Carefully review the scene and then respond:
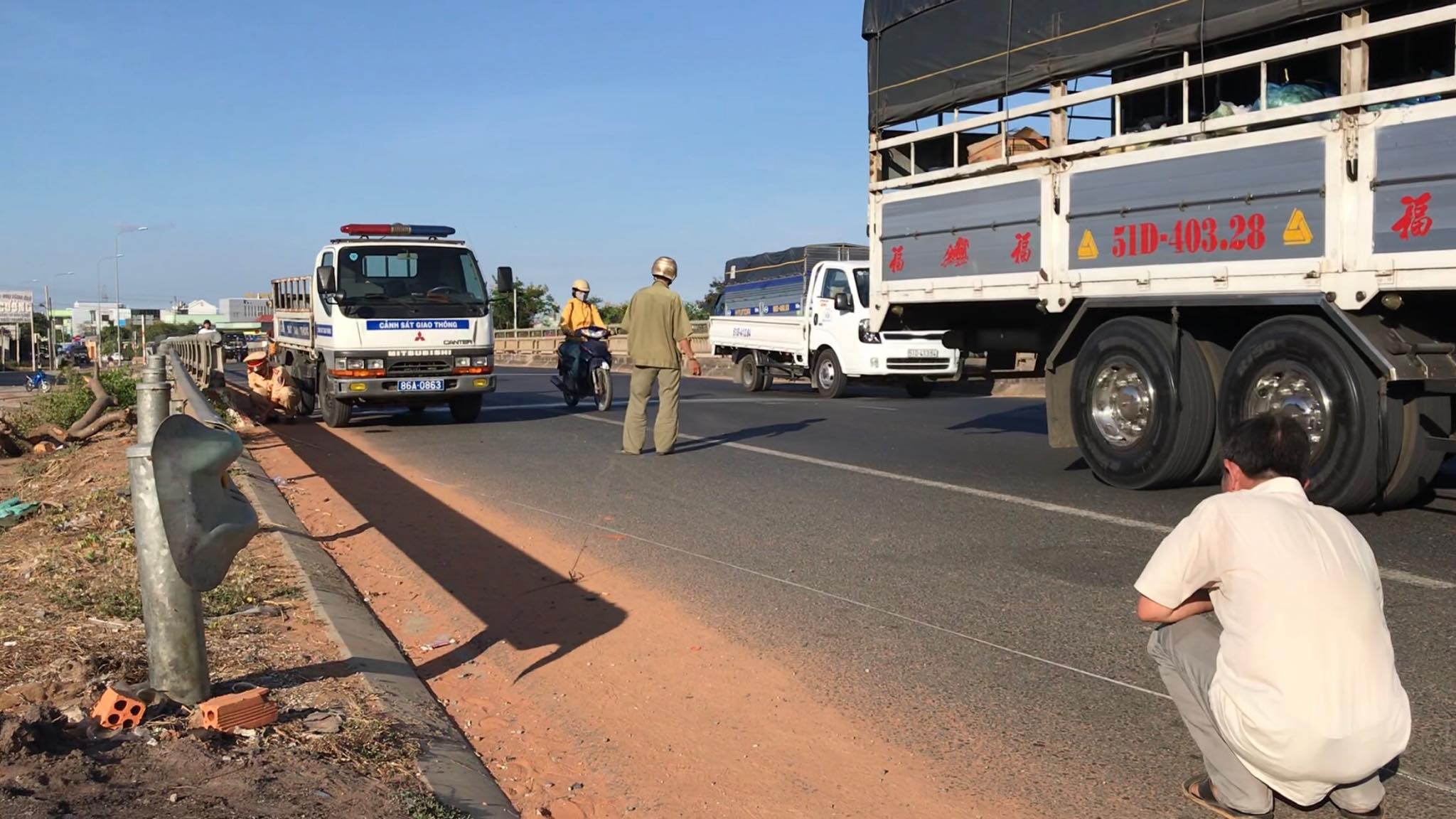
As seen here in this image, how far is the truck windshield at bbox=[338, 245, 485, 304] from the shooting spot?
15.2 metres

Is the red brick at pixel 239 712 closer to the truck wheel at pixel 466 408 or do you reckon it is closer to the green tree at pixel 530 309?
the truck wheel at pixel 466 408

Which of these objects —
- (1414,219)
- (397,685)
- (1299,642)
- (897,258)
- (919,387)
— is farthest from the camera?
(919,387)

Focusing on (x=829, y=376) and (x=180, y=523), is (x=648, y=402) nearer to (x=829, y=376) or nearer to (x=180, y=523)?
(x=829, y=376)

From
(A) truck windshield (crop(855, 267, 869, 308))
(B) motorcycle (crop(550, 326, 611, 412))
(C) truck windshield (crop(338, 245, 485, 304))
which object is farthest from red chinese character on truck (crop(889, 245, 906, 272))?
(A) truck windshield (crop(855, 267, 869, 308))

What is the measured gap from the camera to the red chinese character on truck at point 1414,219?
6.78m

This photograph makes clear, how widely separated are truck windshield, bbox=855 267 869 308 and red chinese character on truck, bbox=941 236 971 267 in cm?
1005

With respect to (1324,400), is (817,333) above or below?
above

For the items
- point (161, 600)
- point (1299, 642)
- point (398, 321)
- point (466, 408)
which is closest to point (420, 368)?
point (398, 321)

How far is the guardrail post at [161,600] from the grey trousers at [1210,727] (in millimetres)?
2790

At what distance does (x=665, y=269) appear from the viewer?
11.7 m

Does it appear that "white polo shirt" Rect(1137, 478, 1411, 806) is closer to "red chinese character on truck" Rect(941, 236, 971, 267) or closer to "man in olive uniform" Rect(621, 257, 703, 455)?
"red chinese character on truck" Rect(941, 236, 971, 267)

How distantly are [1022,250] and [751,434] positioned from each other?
4.77 m

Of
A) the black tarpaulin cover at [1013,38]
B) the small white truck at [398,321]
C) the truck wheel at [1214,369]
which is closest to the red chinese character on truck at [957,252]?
the black tarpaulin cover at [1013,38]

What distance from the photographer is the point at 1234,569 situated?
322cm
